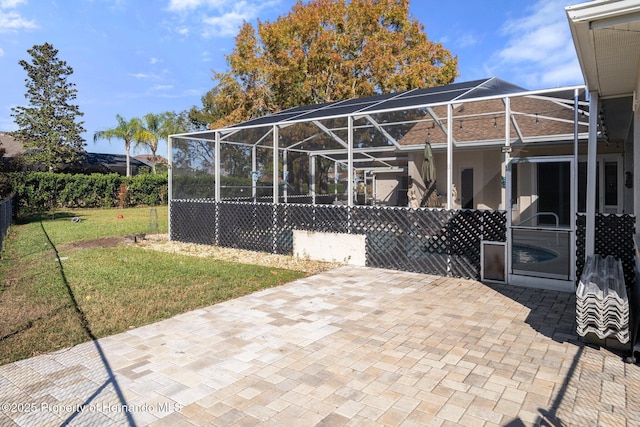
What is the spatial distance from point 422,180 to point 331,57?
11501 millimetres

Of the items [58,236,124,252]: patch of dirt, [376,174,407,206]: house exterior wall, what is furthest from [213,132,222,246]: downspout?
[376,174,407,206]: house exterior wall

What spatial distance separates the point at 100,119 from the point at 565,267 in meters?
35.5

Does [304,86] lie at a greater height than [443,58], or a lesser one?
lesser

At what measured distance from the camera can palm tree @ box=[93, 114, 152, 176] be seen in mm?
34375

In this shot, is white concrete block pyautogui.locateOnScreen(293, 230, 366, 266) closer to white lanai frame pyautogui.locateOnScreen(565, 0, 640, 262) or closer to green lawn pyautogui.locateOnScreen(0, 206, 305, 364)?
green lawn pyautogui.locateOnScreen(0, 206, 305, 364)

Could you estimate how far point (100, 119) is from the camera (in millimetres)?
33312

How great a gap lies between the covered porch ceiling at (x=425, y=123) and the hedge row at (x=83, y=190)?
15.1 m

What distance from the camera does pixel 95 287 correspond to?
6.58 m

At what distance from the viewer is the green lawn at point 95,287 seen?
15.3 ft

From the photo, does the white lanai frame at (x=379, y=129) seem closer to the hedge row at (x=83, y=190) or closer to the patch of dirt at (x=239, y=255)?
the patch of dirt at (x=239, y=255)

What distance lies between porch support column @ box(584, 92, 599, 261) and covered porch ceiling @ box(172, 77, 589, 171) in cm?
81

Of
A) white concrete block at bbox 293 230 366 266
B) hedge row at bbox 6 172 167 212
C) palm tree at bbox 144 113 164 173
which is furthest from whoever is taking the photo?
palm tree at bbox 144 113 164 173

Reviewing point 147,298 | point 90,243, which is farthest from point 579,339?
point 90,243

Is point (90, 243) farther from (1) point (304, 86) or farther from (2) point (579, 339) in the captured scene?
(1) point (304, 86)
